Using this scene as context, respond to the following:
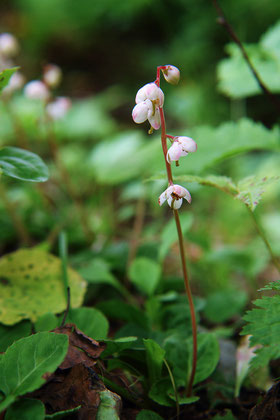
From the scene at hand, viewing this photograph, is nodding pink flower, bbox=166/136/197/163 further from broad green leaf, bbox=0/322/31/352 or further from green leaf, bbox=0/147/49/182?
broad green leaf, bbox=0/322/31/352

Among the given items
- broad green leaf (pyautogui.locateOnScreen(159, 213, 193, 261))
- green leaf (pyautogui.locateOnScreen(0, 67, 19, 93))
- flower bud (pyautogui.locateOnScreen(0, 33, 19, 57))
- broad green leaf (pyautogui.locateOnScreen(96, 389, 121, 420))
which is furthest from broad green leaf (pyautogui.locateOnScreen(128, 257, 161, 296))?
flower bud (pyautogui.locateOnScreen(0, 33, 19, 57))

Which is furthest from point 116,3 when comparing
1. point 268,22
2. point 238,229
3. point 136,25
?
point 238,229

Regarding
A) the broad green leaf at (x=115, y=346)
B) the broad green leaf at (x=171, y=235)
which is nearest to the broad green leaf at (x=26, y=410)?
the broad green leaf at (x=115, y=346)

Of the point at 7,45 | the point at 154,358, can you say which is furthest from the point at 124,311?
the point at 7,45

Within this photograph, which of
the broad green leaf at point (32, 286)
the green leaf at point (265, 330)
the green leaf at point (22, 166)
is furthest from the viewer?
the broad green leaf at point (32, 286)

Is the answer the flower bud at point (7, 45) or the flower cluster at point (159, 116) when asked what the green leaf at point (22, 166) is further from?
the flower bud at point (7, 45)

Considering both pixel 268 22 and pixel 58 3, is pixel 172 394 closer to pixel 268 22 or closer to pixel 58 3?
pixel 268 22
